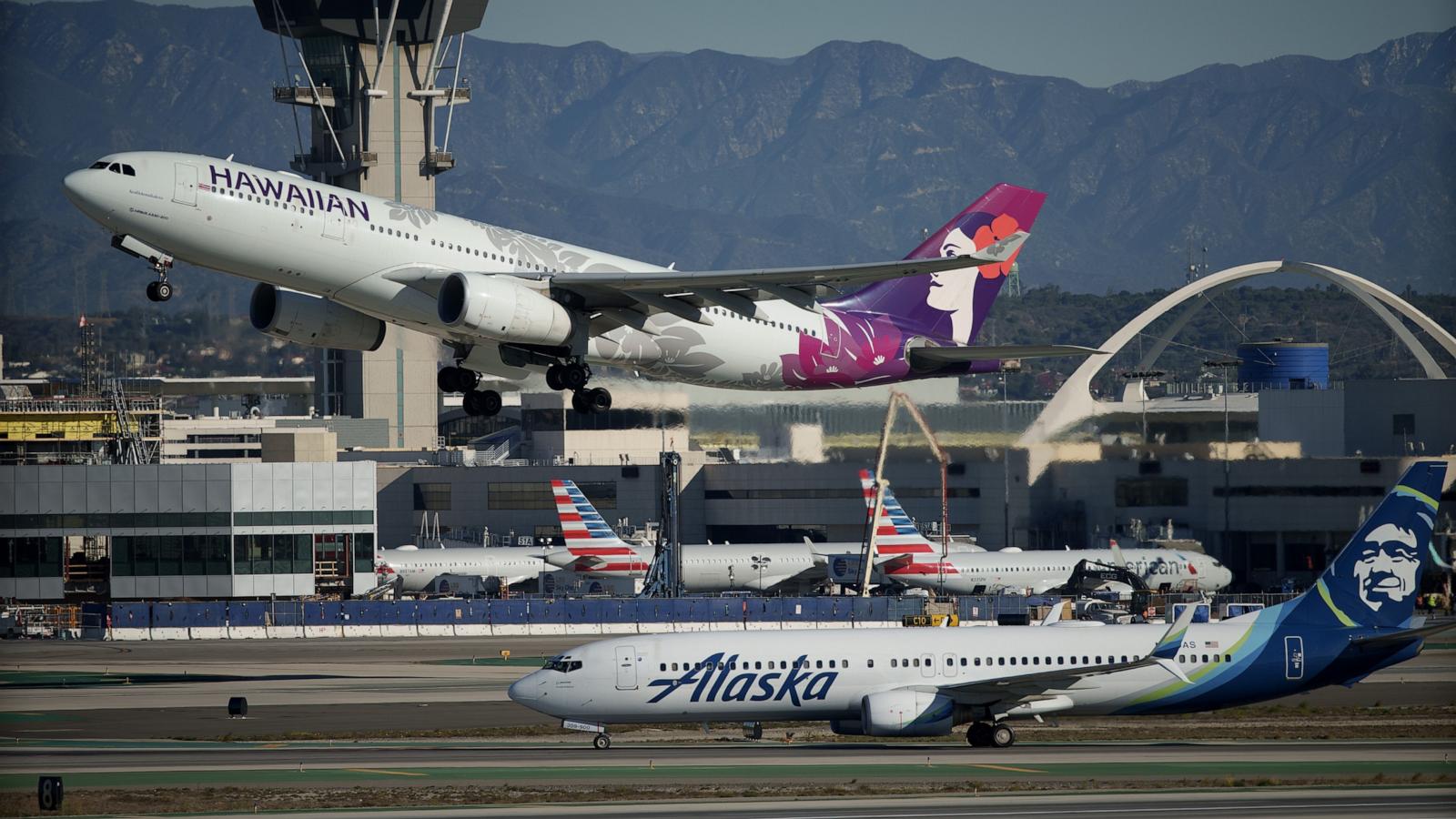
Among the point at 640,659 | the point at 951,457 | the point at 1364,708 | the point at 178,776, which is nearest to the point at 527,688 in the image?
the point at 640,659

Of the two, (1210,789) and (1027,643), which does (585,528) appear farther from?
(1210,789)

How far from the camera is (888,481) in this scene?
291 feet

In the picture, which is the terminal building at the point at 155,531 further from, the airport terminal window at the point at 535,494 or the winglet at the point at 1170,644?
the winglet at the point at 1170,644

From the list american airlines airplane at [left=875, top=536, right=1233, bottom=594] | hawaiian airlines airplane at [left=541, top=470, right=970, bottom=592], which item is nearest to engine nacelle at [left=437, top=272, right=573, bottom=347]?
hawaiian airlines airplane at [left=541, top=470, right=970, bottom=592]

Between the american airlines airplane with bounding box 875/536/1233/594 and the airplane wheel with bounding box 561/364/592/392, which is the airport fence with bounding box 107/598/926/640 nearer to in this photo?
the american airlines airplane with bounding box 875/536/1233/594

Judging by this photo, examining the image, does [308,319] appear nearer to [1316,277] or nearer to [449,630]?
[449,630]

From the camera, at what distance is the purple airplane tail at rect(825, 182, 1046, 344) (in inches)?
1998

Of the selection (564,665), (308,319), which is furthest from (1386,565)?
(308,319)

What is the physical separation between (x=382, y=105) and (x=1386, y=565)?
12302 centimetres

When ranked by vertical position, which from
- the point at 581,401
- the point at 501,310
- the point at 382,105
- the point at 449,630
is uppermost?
the point at 382,105

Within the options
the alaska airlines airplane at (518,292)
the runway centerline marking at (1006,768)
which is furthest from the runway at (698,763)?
the alaska airlines airplane at (518,292)

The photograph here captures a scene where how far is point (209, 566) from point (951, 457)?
124 ft

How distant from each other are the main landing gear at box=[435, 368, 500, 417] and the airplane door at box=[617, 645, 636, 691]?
25.1ft

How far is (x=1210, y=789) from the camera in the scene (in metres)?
34.8
